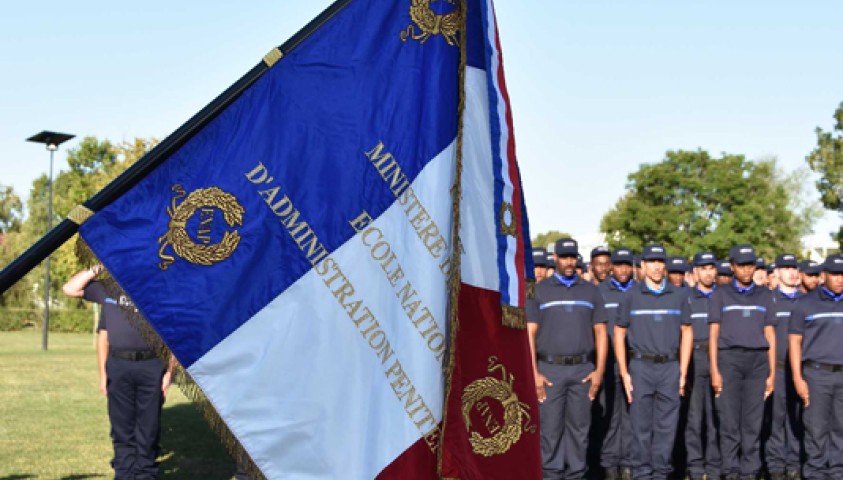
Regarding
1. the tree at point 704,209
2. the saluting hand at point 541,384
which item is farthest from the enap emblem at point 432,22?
the tree at point 704,209

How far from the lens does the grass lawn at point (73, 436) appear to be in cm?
993

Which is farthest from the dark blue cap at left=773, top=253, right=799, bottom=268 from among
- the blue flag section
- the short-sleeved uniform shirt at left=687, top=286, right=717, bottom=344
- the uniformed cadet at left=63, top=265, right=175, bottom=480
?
the blue flag section

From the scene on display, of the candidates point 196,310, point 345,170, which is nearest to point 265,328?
point 196,310

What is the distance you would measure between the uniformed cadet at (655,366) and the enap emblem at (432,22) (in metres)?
6.53

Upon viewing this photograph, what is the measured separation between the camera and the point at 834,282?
9.90 metres

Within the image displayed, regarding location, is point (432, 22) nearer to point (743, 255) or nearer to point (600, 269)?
point (743, 255)

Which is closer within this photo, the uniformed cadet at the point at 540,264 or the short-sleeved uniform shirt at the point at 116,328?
the short-sleeved uniform shirt at the point at 116,328

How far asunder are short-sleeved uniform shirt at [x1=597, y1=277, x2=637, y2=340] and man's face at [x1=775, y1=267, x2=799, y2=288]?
235 centimetres

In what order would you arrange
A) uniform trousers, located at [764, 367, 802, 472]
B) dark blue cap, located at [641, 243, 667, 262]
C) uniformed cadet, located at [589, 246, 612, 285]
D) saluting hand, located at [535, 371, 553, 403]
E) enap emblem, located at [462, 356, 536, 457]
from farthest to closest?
uniformed cadet, located at [589, 246, 612, 285]
uniform trousers, located at [764, 367, 802, 472]
dark blue cap, located at [641, 243, 667, 262]
saluting hand, located at [535, 371, 553, 403]
enap emblem, located at [462, 356, 536, 457]

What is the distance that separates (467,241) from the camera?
3783mm

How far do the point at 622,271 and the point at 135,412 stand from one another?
5.31m

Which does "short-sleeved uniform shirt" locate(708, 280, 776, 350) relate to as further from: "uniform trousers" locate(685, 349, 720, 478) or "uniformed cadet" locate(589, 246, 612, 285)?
"uniformed cadet" locate(589, 246, 612, 285)

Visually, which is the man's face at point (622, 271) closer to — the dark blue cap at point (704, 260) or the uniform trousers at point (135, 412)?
the dark blue cap at point (704, 260)

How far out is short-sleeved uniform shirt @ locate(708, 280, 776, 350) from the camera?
10359 mm
